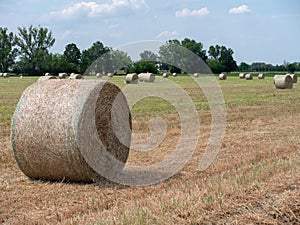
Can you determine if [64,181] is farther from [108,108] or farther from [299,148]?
[299,148]

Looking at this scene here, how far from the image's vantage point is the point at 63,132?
7.21 m

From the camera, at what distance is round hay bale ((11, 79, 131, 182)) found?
7207 millimetres

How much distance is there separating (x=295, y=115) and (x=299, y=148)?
21.0 ft

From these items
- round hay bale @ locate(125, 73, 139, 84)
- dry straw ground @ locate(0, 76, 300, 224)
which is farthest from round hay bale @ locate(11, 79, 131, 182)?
round hay bale @ locate(125, 73, 139, 84)

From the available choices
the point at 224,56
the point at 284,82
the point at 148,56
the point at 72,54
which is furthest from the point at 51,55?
the point at 148,56

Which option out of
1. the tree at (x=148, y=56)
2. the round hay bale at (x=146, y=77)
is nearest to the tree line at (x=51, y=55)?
the round hay bale at (x=146, y=77)

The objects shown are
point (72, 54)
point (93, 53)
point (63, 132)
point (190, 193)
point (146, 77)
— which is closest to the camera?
point (190, 193)

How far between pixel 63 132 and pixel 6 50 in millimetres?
82157

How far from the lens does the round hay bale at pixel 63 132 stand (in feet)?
23.6

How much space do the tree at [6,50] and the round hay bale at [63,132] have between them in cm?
7835

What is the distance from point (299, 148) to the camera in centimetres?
965

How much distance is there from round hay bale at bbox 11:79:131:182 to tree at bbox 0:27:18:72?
78.4 meters

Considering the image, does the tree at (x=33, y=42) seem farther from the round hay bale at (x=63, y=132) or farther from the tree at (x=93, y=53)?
the round hay bale at (x=63, y=132)

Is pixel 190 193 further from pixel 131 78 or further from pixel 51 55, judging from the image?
pixel 51 55
